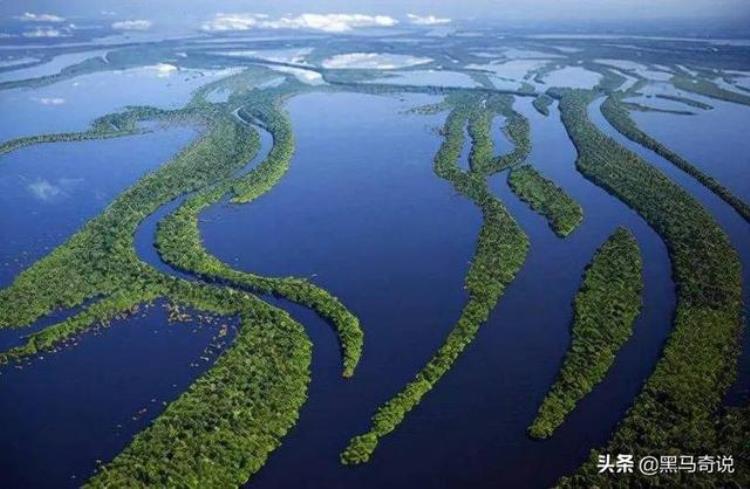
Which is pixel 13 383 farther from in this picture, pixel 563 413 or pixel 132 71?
pixel 132 71

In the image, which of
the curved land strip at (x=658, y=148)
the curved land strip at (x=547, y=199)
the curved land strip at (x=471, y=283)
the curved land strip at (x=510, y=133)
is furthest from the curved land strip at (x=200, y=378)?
the curved land strip at (x=658, y=148)

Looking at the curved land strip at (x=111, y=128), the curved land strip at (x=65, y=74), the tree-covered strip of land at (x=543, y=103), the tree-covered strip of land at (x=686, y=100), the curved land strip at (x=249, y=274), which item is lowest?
the curved land strip at (x=249, y=274)

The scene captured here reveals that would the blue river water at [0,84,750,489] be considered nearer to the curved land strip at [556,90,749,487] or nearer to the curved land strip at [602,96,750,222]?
the curved land strip at [556,90,749,487]

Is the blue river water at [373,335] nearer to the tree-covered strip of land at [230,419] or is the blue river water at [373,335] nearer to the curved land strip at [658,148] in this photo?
the tree-covered strip of land at [230,419]

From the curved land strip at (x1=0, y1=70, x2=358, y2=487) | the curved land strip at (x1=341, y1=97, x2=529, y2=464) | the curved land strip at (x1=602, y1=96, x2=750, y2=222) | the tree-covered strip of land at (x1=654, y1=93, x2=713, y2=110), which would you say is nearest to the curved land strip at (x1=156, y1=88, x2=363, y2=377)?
the curved land strip at (x1=0, y1=70, x2=358, y2=487)

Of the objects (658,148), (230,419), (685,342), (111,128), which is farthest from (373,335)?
(111,128)

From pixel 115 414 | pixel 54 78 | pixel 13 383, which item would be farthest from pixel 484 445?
pixel 54 78
